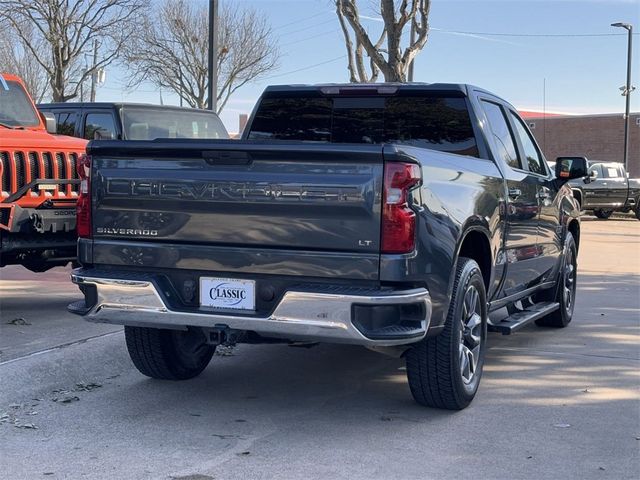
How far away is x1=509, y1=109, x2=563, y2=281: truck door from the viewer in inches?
283

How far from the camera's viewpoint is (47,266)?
26.6 feet

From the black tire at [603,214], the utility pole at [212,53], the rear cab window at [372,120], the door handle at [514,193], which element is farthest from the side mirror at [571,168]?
the black tire at [603,214]

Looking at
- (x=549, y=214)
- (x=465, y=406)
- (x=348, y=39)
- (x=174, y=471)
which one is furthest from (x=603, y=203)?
(x=174, y=471)

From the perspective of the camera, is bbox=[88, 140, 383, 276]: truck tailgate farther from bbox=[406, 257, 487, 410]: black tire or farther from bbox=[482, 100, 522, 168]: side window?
bbox=[482, 100, 522, 168]: side window

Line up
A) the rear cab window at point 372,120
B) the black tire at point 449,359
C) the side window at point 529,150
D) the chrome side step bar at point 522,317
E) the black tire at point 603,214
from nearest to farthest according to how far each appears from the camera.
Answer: the black tire at point 449,359 < the chrome side step bar at point 522,317 < the rear cab window at point 372,120 < the side window at point 529,150 < the black tire at point 603,214

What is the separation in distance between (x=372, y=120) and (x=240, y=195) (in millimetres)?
2030

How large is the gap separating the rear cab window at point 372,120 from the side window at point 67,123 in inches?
216

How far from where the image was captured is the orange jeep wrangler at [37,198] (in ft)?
24.6

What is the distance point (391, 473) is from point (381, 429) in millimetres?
729

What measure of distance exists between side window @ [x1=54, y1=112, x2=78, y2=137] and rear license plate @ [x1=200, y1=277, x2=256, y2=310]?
7.34 meters

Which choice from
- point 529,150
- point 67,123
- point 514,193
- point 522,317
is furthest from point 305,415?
point 67,123

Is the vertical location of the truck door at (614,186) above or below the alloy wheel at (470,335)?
above

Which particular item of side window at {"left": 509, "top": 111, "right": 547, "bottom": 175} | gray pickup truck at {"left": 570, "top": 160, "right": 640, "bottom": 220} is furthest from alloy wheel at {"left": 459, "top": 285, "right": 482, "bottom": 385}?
gray pickup truck at {"left": 570, "top": 160, "right": 640, "bottom": 220}

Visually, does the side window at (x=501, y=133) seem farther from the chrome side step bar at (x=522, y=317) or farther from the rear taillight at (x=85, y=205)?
the rear taillight at (x=85, y=205)
